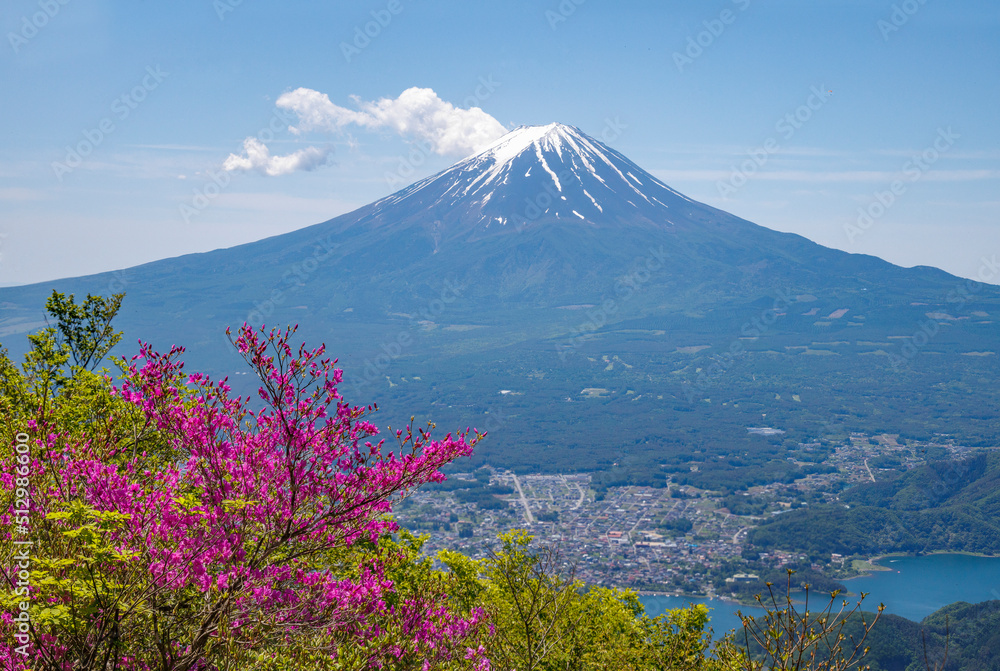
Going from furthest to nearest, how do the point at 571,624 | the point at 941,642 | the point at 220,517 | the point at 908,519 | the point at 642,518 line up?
the point at 642,518, the point at 908,519, the point at 941,642, the point at 571,624, the point at 220,517

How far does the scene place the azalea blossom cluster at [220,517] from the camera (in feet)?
15.6

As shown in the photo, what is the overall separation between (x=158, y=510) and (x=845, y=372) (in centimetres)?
18958

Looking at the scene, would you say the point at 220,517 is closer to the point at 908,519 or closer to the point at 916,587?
the point at 916,587

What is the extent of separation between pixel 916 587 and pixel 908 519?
22934 mm

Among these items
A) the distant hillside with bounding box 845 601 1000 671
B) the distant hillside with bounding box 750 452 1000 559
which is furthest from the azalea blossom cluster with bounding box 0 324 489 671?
the distant hillside with bounding box 750 452 1000 559

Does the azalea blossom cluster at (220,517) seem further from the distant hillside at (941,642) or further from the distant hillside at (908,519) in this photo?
the distant hillside at (908,519)

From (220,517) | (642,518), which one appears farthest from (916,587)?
(220,517)

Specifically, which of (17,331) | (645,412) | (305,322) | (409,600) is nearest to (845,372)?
(645,412)

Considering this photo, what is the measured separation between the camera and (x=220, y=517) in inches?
215

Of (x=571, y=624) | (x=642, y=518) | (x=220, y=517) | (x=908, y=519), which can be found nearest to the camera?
(x=220, y=517)

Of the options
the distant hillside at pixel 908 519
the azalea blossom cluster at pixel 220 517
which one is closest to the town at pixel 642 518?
the distant hillside at pixel 908 519

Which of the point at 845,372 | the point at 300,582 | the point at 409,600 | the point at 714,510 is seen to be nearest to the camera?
the point at 300,582

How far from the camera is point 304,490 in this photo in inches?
216

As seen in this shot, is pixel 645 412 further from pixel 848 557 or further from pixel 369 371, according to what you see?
pixel 848 557
